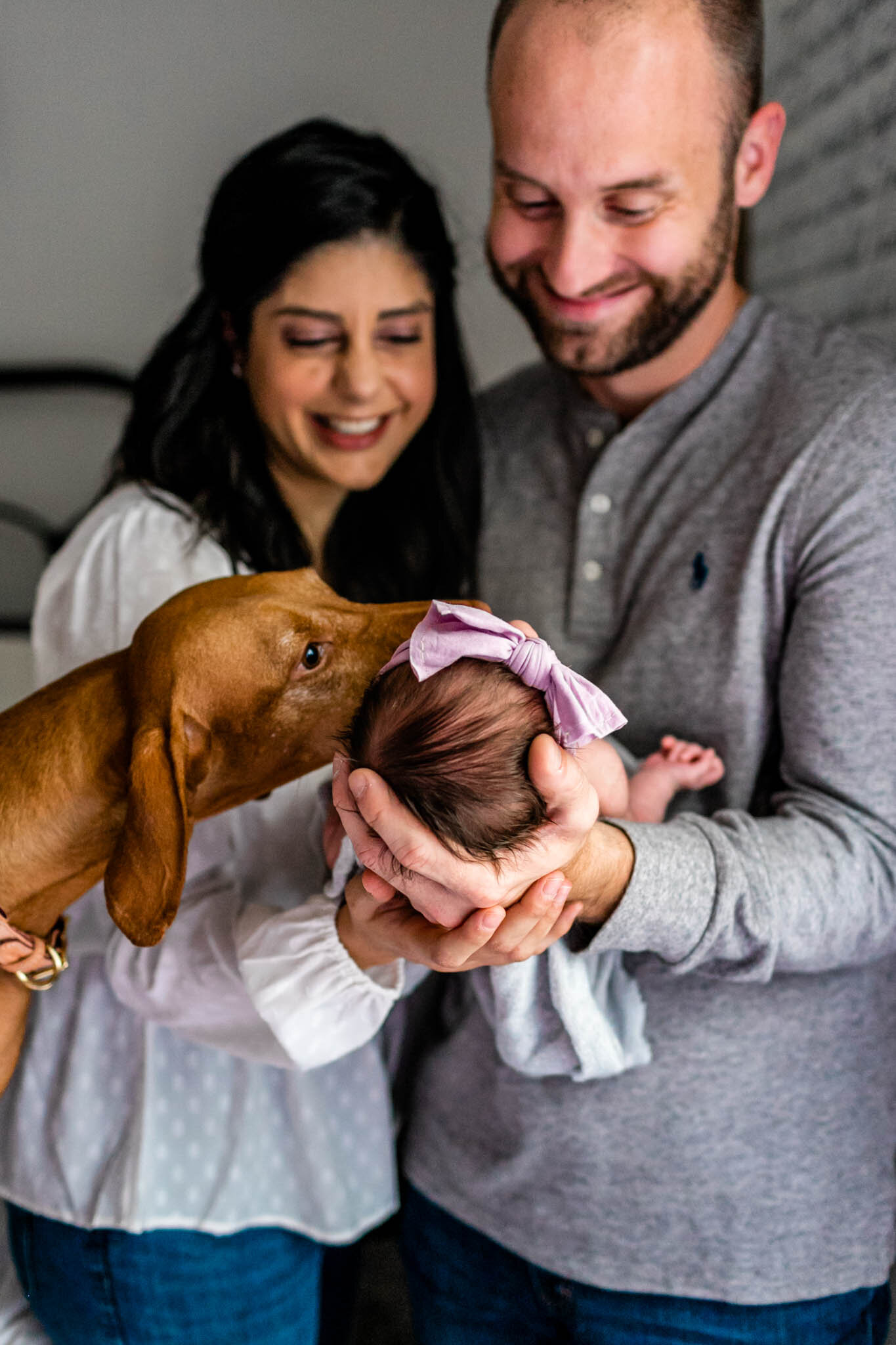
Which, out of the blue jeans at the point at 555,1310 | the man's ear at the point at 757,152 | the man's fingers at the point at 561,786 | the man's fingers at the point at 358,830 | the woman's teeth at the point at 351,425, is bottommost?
the blue jeans at the point at 555,1310

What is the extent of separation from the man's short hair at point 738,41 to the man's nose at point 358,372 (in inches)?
18.4

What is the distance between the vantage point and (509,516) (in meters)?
1.67

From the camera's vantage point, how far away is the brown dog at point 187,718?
0.99 meters

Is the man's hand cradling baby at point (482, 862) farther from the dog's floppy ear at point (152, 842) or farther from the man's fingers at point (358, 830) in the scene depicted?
the dog's floppy ear at point (152, 842)

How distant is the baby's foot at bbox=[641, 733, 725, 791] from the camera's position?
1.31 m

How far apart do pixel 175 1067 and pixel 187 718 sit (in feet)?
2.05

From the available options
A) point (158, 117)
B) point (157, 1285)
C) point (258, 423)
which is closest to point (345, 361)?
point (258, 423)

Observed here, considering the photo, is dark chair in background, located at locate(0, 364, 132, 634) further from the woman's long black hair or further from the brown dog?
the brown dog

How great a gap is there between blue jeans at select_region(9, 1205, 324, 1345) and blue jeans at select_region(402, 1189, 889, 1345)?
0.20 meters

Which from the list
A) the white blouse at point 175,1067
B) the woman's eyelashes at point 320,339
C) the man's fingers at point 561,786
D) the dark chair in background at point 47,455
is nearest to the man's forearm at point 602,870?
the man's fingers at point 561,786

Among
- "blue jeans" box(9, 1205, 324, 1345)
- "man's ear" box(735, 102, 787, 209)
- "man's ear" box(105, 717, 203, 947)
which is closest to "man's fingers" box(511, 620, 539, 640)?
"man's ear" box(105, 717, 203, 947)

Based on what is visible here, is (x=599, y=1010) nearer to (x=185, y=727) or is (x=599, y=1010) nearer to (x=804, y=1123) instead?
(x=804, y=1123)

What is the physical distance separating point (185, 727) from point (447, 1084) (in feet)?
2.47

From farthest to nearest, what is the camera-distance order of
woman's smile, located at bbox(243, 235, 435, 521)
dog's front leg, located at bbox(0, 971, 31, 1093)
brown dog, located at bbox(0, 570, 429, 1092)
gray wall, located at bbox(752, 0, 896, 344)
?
gray wall, located at bbox(752, 0, 896, 344), woman's smile, located at bbox(243, 235, 435, 521), dog's front leg, located at bbox(0, 971, 31, 1093), brown dog, located at bbox(0, 570, 429, 1092)
